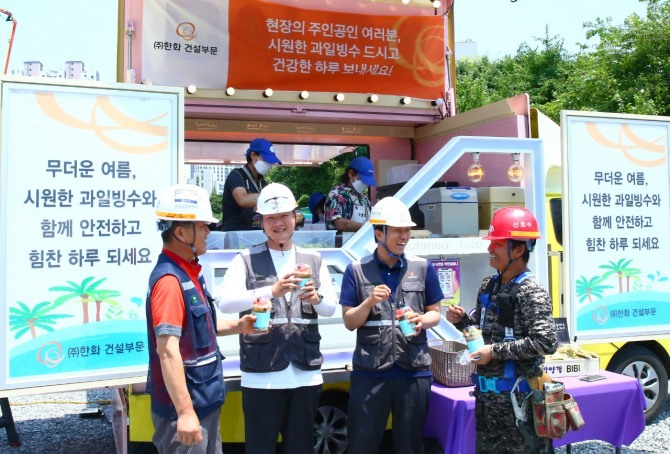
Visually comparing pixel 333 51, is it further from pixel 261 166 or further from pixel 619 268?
pixel 619 268

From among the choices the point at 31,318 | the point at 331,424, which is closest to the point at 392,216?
the point at 331,424

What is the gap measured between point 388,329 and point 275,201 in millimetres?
918

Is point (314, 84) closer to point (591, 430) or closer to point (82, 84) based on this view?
point (82, 84)

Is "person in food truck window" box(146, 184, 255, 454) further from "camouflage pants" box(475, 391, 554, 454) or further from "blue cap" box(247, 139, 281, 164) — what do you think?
"blue cap" box(247, 139, 281, 164)

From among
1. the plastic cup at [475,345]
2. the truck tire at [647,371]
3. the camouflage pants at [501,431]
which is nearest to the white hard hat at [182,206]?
the plastic cup at [475,345]

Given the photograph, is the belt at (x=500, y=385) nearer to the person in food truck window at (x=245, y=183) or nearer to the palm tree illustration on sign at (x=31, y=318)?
the palm tree illustration on sign at (x=31, y=318)

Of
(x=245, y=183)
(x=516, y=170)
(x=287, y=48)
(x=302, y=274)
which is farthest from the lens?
(x=287, y=48)

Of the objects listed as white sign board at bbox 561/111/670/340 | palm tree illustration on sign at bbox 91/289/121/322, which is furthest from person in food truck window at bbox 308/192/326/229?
palm tree illustration on sign at bbox 91/289/121/322

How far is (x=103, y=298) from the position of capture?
3838 mm

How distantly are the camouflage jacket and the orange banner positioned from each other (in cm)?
396

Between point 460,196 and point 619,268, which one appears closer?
point 619,268

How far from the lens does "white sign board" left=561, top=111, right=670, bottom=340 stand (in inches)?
202

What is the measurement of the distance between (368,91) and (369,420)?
4.26m

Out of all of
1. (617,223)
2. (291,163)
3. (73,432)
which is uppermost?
(291,163)
